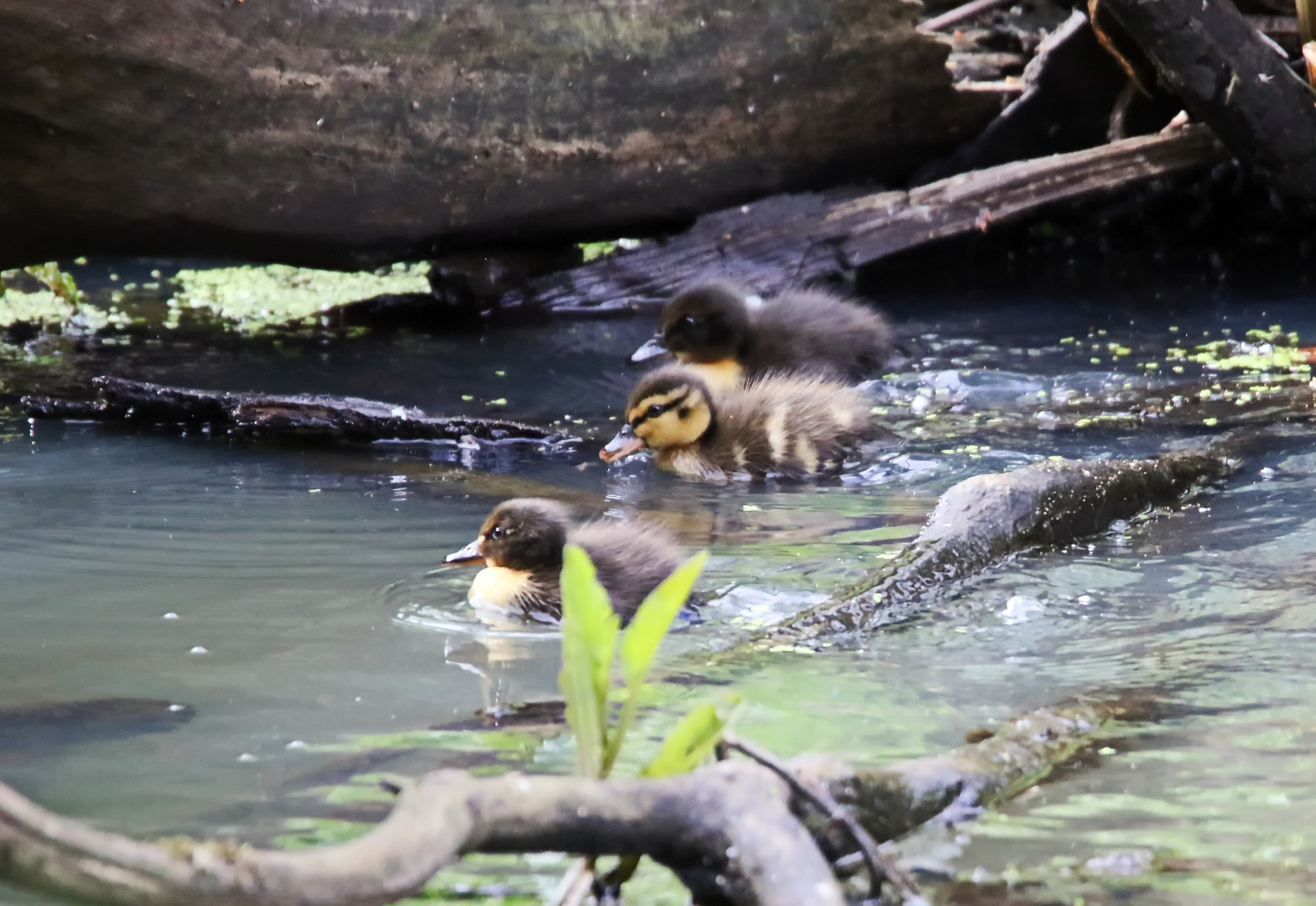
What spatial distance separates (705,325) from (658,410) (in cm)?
120

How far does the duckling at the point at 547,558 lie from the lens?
12.1ft

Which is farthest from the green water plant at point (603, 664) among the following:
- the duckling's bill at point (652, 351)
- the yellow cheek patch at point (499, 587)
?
the duckling's bill at point (652, 351)

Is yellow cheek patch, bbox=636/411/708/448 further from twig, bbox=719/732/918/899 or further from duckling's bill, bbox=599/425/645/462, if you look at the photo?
twig, bbox=719/732/918/899

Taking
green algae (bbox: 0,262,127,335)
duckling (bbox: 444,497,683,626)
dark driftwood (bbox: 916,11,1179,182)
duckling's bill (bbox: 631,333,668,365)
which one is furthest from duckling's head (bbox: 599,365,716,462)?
dark driftwood (bbox: 916,11,1179,182)

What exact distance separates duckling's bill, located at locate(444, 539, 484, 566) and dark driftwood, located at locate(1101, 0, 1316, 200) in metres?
4.70

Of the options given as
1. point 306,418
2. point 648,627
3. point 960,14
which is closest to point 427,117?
point 306,418

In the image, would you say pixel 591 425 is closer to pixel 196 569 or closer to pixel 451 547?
pixel 451 547

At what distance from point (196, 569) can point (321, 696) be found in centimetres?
113

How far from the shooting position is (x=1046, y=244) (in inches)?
416

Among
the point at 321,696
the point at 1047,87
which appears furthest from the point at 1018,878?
the point at 1047,87

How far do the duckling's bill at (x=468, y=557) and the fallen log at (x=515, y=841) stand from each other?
185 centimetres

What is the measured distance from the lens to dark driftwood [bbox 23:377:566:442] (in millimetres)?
5516

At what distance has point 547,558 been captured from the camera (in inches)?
150

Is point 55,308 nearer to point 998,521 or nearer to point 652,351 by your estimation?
point 652,351
